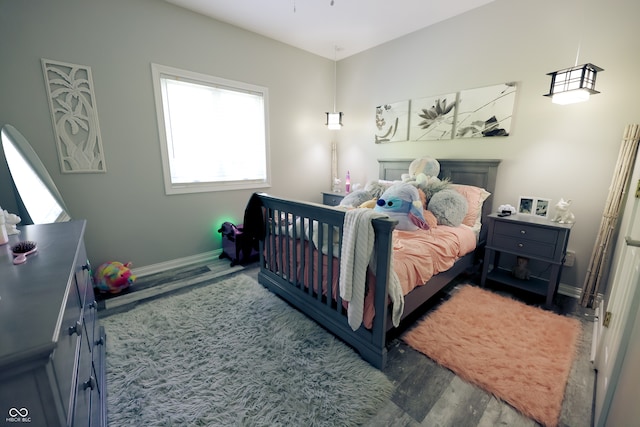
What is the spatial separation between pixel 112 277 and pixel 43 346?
7.32 feet

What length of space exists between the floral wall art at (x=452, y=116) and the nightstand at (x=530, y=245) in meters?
0.92

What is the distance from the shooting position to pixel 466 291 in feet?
7.98

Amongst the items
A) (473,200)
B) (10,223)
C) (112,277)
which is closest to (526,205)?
(473,200)

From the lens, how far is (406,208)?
2275 mm

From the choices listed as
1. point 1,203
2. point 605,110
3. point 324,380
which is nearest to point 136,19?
point 1,203

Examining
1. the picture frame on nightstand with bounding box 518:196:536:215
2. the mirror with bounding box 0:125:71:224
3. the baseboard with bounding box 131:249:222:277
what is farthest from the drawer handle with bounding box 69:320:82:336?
the picture frame on nightstand with bounding box 518:196:536:215

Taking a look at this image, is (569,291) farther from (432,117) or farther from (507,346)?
(432,117)

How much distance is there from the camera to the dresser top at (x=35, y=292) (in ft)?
1.80

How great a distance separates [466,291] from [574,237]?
3.45 ft

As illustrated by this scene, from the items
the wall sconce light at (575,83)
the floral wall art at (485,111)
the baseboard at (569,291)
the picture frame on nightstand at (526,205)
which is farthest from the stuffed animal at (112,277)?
the baseboard at (569,291)

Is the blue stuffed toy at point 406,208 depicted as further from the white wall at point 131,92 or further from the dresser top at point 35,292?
the dresser top at point 35,292

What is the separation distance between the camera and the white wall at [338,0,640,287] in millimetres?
2037

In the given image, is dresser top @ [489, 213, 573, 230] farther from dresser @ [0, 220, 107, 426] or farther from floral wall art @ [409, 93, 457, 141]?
dresser @ [0, 220, 107, 426]

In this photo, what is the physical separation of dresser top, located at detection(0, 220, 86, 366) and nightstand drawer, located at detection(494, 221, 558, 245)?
284 centimetres
